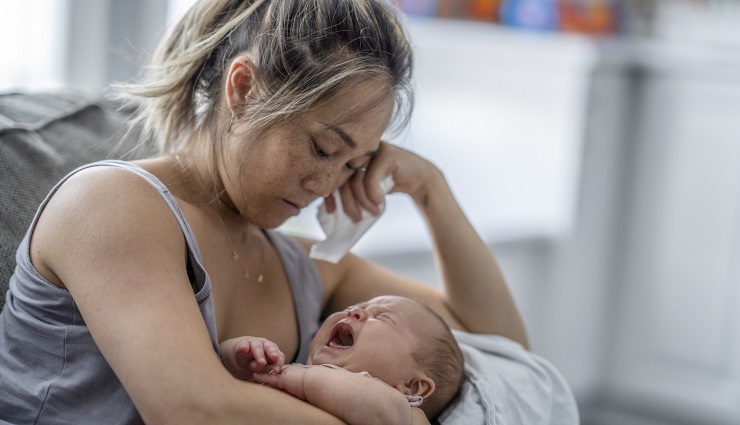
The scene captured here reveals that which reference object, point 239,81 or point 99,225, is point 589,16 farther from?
point 99,225

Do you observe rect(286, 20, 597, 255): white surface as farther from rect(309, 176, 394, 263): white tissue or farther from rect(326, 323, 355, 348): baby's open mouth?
rect(326, 323, 355, 348): baby's open mouth

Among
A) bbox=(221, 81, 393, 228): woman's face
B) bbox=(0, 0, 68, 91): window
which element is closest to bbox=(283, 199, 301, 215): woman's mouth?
bbox=(221, 81, 393, 228): woman's face

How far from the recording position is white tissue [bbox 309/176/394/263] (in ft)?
5.27

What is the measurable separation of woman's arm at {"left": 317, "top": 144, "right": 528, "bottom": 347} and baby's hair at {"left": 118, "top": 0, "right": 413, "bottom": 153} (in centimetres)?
19

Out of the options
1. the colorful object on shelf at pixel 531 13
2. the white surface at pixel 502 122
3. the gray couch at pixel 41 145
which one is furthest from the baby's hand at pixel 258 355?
the colorful object on shelf at pixel 531 13

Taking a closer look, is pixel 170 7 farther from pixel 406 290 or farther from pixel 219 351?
pixel 219 351

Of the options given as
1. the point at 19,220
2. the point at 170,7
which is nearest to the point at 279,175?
the point at 19,220

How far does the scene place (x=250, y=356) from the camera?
4.00ft

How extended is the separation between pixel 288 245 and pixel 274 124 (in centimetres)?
37

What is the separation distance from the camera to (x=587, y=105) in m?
3.26

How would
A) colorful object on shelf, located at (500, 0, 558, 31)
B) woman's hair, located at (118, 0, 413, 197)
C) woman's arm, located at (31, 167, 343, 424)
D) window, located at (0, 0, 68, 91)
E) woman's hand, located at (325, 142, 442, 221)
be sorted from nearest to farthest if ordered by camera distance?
1. woman's arm, located at (31, 167, 343, 424)
2. woman's hair, located at (118, 0, 413, 197)
3. woman's hand, located at (325, 142, 442, 221)
4. window, located at (0, 0, 68, 91)
5. colorful object on shelf, located at (500, 0, 558, 31)

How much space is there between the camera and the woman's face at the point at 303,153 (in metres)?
1.30

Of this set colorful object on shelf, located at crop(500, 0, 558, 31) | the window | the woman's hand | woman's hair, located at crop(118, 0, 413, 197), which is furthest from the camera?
colorful object on shelf, located at crop(500, 0, 558, 31)

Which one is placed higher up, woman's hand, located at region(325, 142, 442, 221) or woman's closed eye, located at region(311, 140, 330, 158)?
woman's closed eye, located at region(311, 140, 330, 158)
